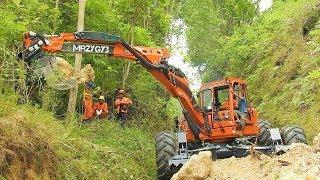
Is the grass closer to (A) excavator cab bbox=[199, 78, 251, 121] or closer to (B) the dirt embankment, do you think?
(A) excavator cab bbox=[199, 78, 251, 121]

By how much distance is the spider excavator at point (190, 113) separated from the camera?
32.6 feet

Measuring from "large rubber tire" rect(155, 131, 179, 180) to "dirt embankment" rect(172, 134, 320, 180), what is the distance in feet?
4.35

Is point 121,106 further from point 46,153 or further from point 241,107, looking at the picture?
point 46,153

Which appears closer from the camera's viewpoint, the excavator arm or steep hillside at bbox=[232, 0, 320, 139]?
the excavator arm

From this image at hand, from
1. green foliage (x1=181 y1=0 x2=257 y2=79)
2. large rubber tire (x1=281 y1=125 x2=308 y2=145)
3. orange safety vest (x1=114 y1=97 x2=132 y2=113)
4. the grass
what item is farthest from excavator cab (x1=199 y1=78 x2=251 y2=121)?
green foliage (x1=181 y1=0 x2=257 y2=79)

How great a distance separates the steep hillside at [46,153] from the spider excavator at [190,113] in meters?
1.03

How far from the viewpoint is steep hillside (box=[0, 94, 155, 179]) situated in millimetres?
6738

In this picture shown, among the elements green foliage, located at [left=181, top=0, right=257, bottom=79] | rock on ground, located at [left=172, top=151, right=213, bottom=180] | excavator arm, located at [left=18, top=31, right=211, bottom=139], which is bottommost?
rock on ground, located at [left=172, top=151, right=213, bottom=180]

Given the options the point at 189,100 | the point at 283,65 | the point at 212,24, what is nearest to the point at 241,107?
the point at 189,100

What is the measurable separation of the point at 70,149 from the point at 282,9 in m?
18.9

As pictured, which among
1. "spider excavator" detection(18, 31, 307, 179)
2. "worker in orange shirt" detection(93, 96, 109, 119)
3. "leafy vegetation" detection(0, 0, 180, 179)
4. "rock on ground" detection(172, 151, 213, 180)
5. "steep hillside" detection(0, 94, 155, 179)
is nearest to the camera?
"steep hillside" detection(0, 94, 155, 179)

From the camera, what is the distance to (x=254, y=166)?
891cm

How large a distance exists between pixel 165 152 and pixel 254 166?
226 centimetres

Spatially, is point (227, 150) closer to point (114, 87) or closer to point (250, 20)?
point (114, 87)
